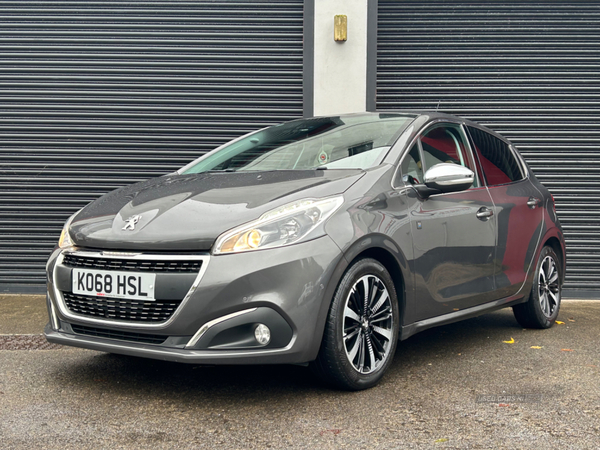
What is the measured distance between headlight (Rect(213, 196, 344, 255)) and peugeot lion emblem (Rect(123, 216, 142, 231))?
0.48m

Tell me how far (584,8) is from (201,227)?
6.07 metres

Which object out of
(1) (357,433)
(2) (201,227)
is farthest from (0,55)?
(1) (357,433)

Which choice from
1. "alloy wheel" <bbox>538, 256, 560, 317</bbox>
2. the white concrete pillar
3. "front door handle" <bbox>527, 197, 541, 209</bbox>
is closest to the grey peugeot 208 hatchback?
"front door handle" <bbox>527, 197, 541, 209</bbox>

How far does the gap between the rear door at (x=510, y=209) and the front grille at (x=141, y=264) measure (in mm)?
2338

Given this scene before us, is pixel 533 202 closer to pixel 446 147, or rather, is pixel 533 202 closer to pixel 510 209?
→ pixel 510 209

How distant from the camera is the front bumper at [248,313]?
2988mm

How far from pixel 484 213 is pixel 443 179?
66 centimetres

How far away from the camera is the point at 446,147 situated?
4453mm

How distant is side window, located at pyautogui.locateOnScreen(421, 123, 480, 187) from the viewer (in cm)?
421

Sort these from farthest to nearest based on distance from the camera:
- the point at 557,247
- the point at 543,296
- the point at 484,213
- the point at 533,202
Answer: the point at 557,247 → the point at 543,296 → the point at 533,202 → the point at 484,213

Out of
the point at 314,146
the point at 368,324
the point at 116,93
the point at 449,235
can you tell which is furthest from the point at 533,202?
the point at 116,93

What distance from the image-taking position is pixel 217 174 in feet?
13.3

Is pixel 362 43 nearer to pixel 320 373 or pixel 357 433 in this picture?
pixel 320 373

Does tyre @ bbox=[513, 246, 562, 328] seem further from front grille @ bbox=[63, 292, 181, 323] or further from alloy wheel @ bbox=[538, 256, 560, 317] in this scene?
front grille @ bbox=[63, 292, 181, 323]
